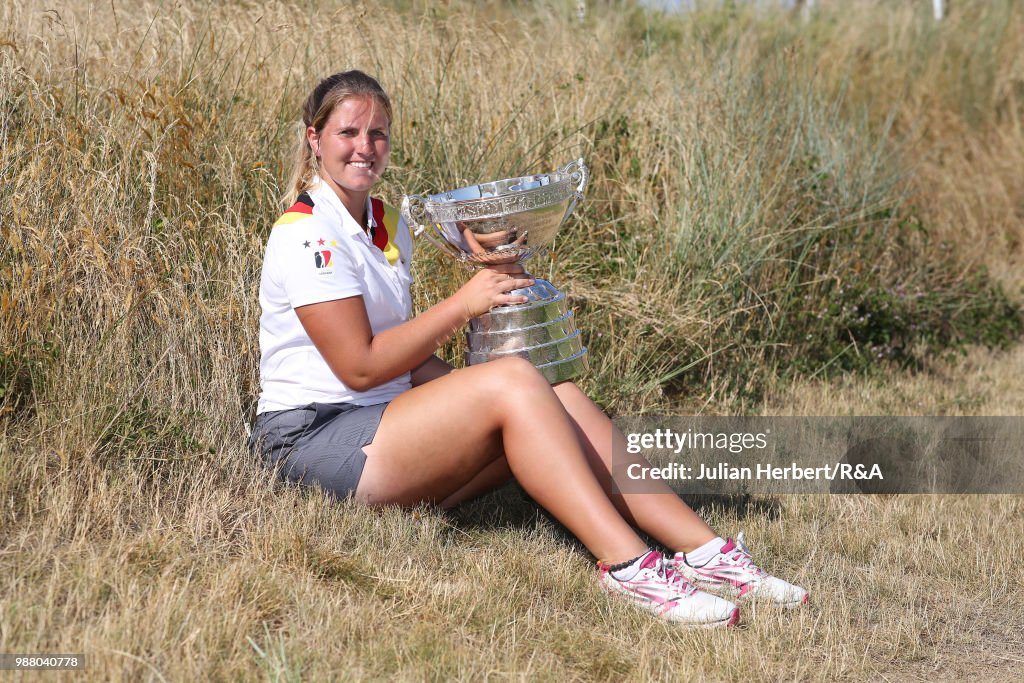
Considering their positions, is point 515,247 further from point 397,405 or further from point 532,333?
point 397,405

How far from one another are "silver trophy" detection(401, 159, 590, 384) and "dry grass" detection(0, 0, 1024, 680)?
0.56 meters

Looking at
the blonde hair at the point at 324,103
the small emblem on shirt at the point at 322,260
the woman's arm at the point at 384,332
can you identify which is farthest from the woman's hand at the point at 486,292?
the blonde hair at the point at 324,103

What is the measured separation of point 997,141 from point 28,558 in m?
6.73

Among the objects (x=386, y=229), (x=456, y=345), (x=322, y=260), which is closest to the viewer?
(x=322, y=260)

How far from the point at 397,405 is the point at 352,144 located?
79 cm

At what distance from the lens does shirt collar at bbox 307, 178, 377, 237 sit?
319 centimetres

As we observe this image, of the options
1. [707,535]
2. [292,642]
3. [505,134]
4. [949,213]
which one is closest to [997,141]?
[949,213]

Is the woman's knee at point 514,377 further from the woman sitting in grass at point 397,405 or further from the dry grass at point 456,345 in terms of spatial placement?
the dry grass at point 456,345

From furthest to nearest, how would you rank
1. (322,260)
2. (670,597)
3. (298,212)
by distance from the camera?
(298,212), (322,260), (670,597)

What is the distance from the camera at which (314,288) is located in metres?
2.97

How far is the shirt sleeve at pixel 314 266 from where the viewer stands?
9.77 feet

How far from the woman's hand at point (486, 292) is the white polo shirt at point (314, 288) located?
0.28 meters

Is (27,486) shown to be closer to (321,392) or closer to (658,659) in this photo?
(321,392)

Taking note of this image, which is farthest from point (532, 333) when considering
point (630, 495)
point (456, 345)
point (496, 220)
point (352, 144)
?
point (456, 345)
